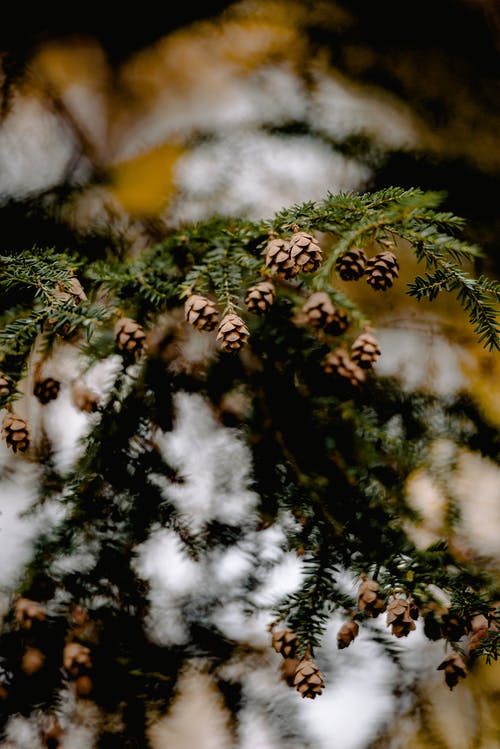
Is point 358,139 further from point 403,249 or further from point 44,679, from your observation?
point 44,679

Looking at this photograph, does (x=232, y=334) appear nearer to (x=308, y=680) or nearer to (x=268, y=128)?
(x=308, y=680)

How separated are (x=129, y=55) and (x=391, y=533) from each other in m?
0.97

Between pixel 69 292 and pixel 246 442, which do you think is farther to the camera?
pixel 246 442

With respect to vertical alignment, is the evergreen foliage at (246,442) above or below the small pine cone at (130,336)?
below

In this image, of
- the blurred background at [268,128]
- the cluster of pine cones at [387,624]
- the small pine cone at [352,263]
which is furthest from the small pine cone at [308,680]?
the small pine cone at [352,263]

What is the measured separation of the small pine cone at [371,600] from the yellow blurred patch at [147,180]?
0.70m

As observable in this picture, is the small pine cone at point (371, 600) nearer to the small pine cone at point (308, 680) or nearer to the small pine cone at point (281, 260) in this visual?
the small pine cone at point (308, 680)

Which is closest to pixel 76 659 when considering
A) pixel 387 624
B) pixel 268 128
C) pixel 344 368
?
pixel 387 624

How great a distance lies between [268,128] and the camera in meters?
0.98

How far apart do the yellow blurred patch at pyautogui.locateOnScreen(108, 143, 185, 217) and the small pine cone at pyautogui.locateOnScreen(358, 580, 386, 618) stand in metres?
0.70

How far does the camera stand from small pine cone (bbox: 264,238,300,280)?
58 centimetres

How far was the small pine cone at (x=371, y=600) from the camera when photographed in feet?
1.91

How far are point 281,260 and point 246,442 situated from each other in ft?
1.15

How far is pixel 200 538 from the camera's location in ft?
2.67
